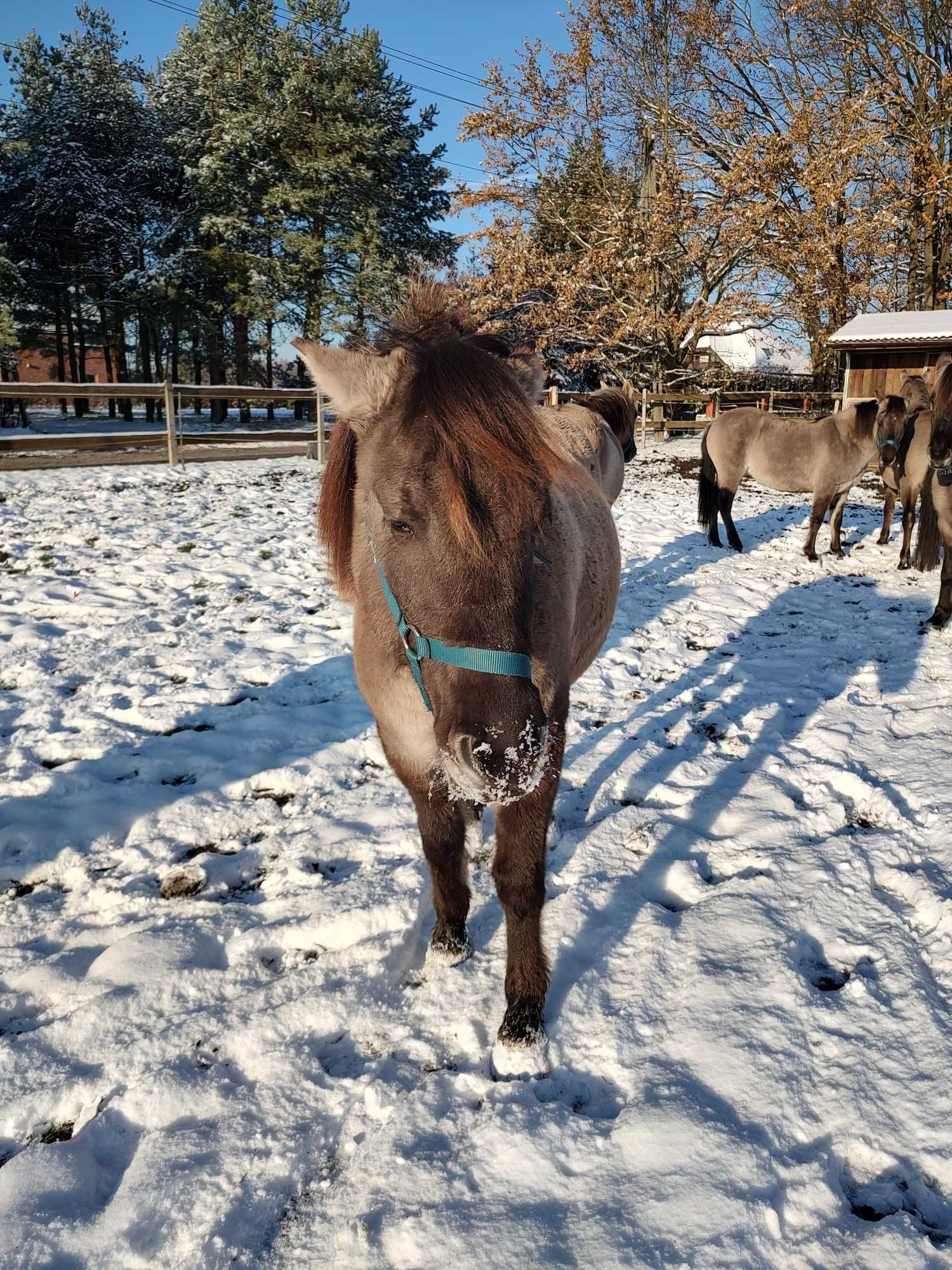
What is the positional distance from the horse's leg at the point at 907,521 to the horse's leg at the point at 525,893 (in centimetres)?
773

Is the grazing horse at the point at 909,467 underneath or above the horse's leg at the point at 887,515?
above

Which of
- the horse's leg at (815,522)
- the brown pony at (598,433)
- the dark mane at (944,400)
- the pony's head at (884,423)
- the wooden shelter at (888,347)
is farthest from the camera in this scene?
the wooden shelter at (888,347)

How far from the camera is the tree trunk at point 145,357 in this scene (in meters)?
28.7

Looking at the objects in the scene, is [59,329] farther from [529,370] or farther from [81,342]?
[529,370]

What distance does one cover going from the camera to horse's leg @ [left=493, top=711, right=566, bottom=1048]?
6.57 ft

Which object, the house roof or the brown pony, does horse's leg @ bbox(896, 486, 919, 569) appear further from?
the house roof

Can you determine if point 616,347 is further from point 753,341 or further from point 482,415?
point 482,415

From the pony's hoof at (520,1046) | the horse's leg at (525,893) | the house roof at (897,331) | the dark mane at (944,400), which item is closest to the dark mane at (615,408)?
the dark mane at (944,400)

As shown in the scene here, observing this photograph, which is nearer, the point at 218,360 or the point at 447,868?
the point at 447,868

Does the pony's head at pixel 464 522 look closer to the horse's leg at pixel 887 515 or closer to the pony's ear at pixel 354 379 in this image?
the pony's ear at pixel 354 379

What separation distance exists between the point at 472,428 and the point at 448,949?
71.3 inches

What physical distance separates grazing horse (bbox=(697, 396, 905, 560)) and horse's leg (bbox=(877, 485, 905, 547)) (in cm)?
48

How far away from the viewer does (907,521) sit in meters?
8.05

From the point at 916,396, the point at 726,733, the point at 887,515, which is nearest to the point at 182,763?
the point at 726,733
